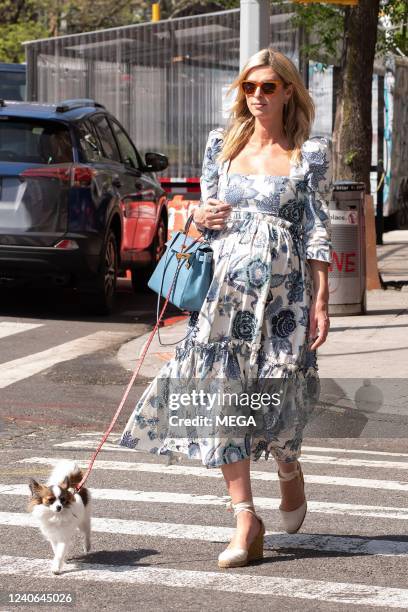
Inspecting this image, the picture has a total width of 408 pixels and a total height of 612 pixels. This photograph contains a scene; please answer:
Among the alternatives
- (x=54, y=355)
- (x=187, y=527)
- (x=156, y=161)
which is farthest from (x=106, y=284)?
(x=187, y=527)

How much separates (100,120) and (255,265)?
940 cm

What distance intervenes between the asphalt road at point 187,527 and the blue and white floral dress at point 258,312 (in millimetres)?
446

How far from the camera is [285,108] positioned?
5.21 metres

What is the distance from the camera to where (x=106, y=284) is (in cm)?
1328

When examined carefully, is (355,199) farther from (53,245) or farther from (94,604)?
(94,604)

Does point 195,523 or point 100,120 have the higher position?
point 100,120

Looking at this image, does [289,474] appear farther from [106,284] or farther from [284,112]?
[106,284]

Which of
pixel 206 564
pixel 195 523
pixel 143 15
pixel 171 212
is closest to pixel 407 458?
pixel 195 523

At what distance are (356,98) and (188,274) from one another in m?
10.7

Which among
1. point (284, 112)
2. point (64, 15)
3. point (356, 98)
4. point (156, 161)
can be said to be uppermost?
point (64, 15)

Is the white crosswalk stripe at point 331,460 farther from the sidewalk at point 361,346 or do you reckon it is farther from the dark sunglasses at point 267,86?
the dark sunglasses at point 267,86

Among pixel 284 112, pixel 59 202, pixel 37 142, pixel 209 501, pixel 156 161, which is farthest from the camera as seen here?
pixel 156 161

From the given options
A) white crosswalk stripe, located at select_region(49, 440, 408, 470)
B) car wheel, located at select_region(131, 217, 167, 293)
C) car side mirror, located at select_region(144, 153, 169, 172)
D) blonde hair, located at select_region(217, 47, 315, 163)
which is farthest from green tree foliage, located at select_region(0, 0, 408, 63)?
blonde hair, located at select_region(217, 47, 315, 163)

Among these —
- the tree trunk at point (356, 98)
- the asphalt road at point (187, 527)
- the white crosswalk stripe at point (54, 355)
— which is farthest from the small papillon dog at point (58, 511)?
the tree trunk at point (356, 98)
